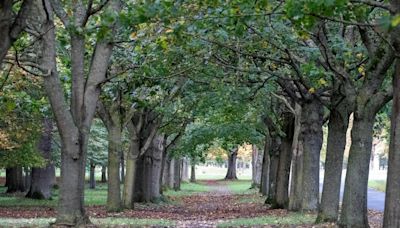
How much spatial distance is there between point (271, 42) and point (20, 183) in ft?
99.7

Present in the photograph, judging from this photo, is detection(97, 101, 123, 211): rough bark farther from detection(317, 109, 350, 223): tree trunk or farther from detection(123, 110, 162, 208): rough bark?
detection(317, 109, 350, 223): tree trunk

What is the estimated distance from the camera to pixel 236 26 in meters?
10.9

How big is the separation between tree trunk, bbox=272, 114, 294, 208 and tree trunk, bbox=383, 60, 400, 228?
13384mm

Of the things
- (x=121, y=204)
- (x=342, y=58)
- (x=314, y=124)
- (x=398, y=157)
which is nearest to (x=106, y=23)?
(x=398, y=157)

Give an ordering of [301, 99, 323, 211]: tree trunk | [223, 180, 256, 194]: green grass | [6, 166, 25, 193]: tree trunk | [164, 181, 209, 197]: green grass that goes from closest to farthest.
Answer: [301, 99, 323, 211]: tree trunk < [6, 166, 25, 193]: tree trunk < [164, 181, 209, 197]: green grass < [223, 180, 256, 194]: green grass

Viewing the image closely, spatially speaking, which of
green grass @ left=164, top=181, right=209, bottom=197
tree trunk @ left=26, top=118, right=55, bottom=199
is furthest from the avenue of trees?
green grass @ left=164, top=181, right=209, bottom=197

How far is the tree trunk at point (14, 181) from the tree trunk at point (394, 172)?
107ft

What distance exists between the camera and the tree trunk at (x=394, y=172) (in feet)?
32.0

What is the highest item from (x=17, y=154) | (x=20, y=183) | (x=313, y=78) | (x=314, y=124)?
(x=313, y=78)

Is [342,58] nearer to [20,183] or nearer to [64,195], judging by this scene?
[64,195]

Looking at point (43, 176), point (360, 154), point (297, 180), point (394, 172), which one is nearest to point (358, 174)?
point (360, 154)

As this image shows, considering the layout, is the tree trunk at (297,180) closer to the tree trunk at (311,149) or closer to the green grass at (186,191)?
the tree trunk at (311,149)

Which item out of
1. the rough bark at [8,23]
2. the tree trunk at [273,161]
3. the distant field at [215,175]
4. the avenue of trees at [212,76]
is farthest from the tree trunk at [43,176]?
the distant field at [215,175]

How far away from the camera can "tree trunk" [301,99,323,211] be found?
60.6 ft
